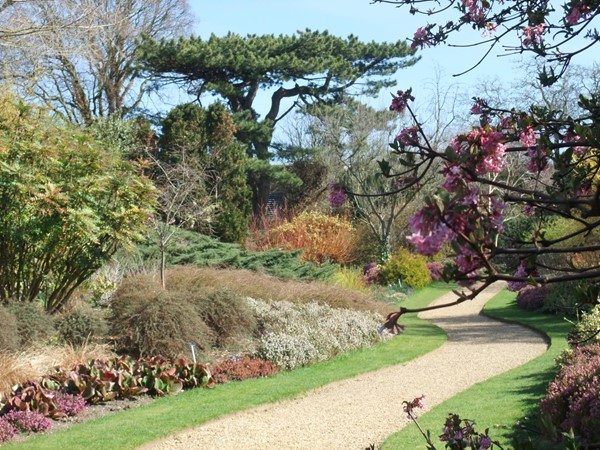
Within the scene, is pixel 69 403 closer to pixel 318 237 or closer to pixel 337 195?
pixel 337 195

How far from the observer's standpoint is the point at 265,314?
1280 centimetres

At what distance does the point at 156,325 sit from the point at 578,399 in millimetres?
6315

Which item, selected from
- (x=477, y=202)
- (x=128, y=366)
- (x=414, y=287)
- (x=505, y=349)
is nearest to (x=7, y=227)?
(x=128, y=366)

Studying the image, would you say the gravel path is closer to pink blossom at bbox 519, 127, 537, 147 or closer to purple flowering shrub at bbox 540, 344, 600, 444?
purple flowering shrub at bbox 540, 344, 600, 444

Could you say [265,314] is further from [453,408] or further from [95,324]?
[453,408]

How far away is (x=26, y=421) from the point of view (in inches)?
288

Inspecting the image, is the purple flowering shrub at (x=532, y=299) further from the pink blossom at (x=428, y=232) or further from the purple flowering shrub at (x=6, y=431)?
the pink blossom at (x=428, y=232)

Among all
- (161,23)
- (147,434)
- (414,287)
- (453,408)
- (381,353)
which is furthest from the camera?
(161,23)

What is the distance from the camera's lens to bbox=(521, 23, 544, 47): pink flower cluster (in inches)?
139

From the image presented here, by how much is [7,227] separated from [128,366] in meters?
2.70

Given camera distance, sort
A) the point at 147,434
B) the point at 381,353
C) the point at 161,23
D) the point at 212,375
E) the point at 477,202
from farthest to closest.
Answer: the point at 161,23 < the point at 381,353 < the point at 212,375 < the point at 147,434 < the point at 477,202

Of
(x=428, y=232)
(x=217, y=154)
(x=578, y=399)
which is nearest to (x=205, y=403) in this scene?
(x=578, y=399)

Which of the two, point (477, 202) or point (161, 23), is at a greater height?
point (161, 23)

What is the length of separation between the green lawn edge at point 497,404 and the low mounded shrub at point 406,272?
11.2 metres
